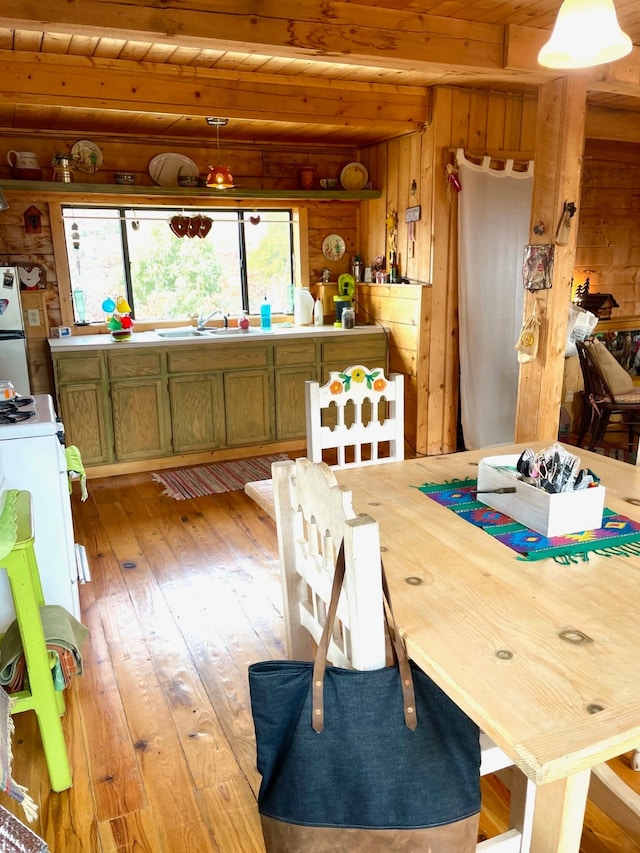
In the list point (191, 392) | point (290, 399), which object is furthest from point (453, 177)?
point (191, 392)

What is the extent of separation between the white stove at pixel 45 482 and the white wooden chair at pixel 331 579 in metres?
1.02

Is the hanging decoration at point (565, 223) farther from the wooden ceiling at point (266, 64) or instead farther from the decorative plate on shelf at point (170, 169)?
the decorative plate on shelf at point (170, 169)

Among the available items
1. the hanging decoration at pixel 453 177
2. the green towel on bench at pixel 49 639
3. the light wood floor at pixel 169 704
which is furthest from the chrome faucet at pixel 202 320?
the green towel on bench at pixel 49 639

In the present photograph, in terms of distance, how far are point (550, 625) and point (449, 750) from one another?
29 cm

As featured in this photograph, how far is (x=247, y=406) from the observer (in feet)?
15.1

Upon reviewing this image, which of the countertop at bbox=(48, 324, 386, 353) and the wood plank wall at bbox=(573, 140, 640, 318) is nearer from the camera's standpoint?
the countertop at bbox=(48, 324, 386, 353)

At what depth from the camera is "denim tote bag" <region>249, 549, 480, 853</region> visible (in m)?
1.10

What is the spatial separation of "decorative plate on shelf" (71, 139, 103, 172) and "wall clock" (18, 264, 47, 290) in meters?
0.74

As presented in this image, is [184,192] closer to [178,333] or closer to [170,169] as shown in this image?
[170,169]

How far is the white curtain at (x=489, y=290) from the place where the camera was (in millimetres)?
4348

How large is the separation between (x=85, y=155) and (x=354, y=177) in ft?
6.47

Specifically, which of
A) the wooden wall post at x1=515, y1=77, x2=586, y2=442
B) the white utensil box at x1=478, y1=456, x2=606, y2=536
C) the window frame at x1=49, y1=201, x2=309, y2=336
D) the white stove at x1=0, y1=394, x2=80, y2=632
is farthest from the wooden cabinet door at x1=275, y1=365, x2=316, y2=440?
the white utensil box at x1=478, y1=456, x2=606, y2=536

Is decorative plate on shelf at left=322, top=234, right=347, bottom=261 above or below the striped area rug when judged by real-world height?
above

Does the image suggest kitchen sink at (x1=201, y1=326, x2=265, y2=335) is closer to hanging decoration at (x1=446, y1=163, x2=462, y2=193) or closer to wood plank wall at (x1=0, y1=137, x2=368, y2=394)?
wood plank wall at (x1=0, y1=137, x2=368, y2=394)
